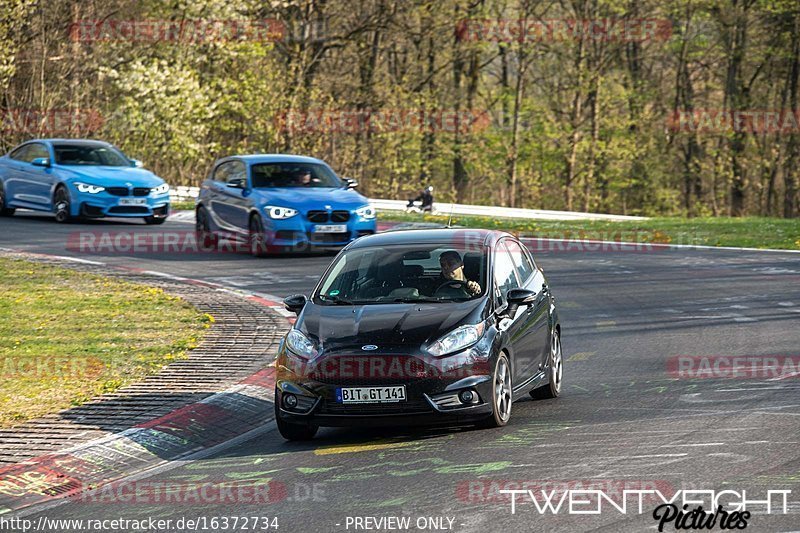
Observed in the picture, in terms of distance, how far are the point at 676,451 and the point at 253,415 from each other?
3.54m

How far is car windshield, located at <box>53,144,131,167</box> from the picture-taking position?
90.2 ft

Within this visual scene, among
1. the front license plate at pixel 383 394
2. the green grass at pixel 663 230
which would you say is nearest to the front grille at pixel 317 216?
the green grass at pixel 663 230

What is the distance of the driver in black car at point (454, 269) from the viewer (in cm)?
974

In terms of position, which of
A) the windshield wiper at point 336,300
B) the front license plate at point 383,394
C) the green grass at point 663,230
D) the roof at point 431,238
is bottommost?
the front license plate at point 383,394

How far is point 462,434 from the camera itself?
29.6 feet

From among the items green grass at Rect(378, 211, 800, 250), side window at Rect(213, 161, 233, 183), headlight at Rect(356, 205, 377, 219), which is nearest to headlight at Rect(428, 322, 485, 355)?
headlight at Rect(356, 205, 377, 219)

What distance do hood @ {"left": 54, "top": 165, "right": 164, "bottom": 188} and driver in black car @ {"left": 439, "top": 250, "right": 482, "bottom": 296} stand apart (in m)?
17.5

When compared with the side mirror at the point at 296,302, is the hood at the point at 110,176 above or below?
above

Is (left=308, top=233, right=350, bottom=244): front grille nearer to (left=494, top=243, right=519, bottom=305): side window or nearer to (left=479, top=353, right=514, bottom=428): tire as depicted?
(left=494, top=243, right=519, bottom=305): side window

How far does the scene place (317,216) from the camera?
21953mm

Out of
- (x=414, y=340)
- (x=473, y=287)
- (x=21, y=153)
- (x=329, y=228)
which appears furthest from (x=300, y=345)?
(x=21, y=153)

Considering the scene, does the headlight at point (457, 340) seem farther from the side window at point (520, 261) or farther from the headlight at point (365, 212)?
the headlight at point (365, 212)

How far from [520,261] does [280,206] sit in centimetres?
1156

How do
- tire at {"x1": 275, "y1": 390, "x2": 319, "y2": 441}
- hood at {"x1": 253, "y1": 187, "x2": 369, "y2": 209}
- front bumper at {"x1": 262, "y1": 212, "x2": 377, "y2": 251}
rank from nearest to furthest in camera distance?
tire at {"x1": 275, "y1": 390, "x2": 319, "y2": 441} < front bumper at {"x1": 262, "y1": 212, "x2": 377, "y2": 251} < hood at {"x1": 253, "y1": 187, "x2": 369, "y2": 209}
